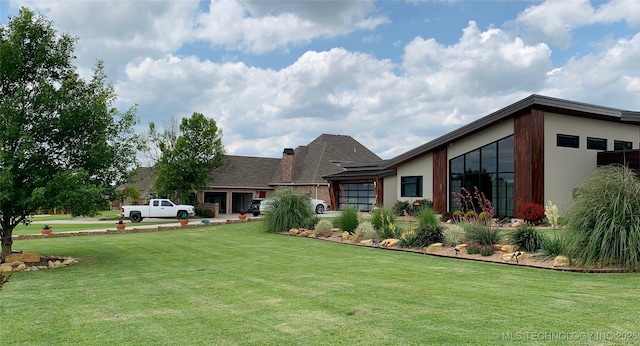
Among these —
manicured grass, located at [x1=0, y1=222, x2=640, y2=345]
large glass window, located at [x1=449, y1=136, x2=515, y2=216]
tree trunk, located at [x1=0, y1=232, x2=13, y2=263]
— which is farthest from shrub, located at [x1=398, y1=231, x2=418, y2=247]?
tree trunk, located at [x1=0, y1=232, x2=13, y2=263]

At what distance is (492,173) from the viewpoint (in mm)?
23078

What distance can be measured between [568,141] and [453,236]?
1209 centimetres

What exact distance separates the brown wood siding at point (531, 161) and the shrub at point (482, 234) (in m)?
9.02

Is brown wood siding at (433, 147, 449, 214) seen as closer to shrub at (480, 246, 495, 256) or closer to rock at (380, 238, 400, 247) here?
rock at (380, 238, 400, 247)

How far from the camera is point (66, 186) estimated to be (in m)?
11.4

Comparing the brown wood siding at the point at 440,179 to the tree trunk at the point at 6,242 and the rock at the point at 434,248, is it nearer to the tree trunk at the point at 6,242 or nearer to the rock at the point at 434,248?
the rock at the point at 434,248

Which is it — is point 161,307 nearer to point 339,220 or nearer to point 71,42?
point 71,42

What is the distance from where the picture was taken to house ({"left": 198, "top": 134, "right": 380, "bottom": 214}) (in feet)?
134

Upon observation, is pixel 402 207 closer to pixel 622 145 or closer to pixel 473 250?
pixel 622 145

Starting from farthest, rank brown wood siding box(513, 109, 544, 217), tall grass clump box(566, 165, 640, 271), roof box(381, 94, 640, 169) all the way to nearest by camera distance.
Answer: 1. brown wood siding box(513, 109, 544, 217)
2. roof box(381, 94, 640, 169)
3. tall grass clump box(566, 165, 640, 271)

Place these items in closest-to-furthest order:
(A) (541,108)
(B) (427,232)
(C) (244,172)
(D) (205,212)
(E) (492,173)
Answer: (B) (427,232) → (A) (541,108) → (E) (492,173) → (D) (205,212) → (C) (244,172)

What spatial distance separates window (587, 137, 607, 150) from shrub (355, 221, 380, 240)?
1294 centimetres

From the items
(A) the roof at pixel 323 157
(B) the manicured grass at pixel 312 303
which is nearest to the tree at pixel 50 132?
(B) the manicured grass at pixel 312 303

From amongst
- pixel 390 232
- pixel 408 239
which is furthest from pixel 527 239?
pixel 390 232
